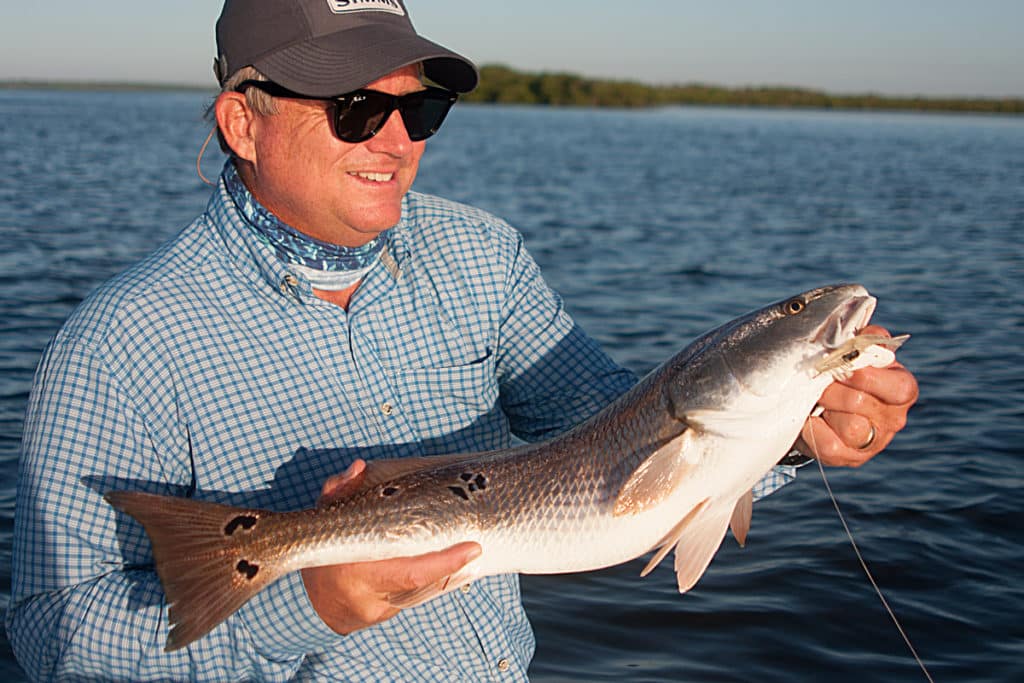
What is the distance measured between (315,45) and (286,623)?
1.64 metres

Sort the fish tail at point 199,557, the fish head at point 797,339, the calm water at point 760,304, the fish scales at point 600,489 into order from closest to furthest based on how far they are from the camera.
A: the fish tail at point 199,557, the fish scales at point 600,489, the fish head at point 797,339, the calm water at point 760,304

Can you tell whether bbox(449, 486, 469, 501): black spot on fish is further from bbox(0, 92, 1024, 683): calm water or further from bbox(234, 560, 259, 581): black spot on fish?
bbox(0, 92, 1024, 683): calm water

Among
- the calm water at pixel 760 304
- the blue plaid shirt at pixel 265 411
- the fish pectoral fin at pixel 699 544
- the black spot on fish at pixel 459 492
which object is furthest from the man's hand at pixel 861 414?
the calm water at pixel 760 304

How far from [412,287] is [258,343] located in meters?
0.56

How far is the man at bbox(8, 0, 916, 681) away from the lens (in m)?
2.74

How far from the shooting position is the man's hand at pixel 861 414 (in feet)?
9.05

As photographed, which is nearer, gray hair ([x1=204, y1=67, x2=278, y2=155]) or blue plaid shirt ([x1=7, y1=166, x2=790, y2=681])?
blue plaid shirt ([x1=7, y1=166, x2=790, y2=681])

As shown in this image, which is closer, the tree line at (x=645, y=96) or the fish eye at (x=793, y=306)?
the fish eye at (x=793, y=306)

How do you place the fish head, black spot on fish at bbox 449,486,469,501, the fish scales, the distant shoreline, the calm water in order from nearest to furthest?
the fish scales < the fish head < black spot on fish at bbox 449,486,469,501 < the calm water < the distant shoreline

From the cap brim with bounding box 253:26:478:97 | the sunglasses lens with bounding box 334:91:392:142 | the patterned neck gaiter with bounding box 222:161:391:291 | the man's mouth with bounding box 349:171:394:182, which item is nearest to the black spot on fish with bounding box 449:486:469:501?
the patterned neck gaiter with bounding box 222:161:391:291

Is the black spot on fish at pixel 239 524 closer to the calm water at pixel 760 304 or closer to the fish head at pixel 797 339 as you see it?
the fish head at pixel 797 339

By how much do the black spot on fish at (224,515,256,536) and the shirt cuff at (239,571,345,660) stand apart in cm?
19

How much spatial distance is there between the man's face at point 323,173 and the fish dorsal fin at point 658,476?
1067mm

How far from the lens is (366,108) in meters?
3.14
